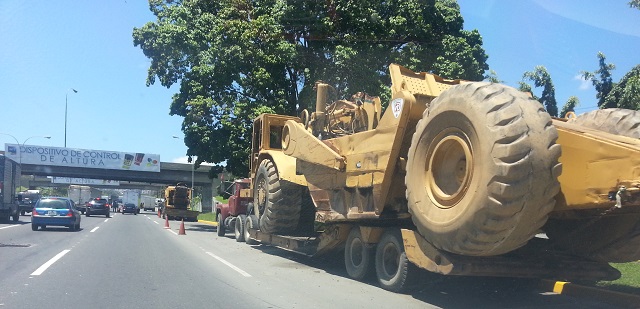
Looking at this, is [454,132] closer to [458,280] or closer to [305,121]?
[458,280]

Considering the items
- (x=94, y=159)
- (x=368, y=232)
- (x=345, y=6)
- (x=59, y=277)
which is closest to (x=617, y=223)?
(x=368, y=232)

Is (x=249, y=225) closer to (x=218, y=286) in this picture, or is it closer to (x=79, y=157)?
(x=218, y=286)

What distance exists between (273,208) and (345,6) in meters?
11.8

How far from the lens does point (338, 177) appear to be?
10875 millimetres

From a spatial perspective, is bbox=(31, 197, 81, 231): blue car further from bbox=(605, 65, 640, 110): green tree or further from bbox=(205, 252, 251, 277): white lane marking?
bbox=(605, 65, 640, 110): green tree

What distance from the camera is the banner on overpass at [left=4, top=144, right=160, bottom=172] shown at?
188ft

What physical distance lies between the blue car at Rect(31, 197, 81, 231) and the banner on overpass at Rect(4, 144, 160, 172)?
36402mm

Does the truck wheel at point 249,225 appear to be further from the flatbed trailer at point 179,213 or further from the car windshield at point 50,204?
the flatbed trailer at point 179,213

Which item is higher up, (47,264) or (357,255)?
(357,255)

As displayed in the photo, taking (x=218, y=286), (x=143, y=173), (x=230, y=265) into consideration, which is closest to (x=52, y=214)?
(x=230, y=265)

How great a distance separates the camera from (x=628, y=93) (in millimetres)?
16406

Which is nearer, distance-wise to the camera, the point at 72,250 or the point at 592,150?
the point at 592,150

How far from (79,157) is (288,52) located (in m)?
42.8

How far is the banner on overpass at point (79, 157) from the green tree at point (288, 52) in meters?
35.8
